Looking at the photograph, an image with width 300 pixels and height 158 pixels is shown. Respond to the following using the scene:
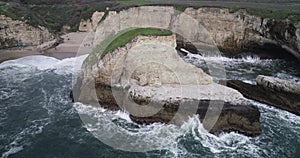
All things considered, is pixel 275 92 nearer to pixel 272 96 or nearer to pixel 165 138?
pixel 272 96

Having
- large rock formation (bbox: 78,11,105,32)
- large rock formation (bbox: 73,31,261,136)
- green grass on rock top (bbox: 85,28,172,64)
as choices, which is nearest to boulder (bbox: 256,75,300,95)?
large rock formation (bbox: 73,31,261,136)

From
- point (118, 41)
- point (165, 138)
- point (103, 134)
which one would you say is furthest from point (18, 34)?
point (165, 138)

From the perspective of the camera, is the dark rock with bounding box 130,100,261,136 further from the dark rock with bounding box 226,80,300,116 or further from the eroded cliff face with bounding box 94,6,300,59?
the eroded cliff face with bounding box 94,6,300,59

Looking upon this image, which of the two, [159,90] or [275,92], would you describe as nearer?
[159,90]

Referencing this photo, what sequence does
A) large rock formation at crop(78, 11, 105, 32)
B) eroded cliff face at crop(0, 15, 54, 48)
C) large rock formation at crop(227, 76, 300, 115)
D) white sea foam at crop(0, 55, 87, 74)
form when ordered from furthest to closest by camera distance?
large rock formation at crop(78, 11, 105, 32), eroded cliff face at crop(0, 15, 54, 48), white sea foam at crop(0, 55, 87, 74), large rock formation at crop(227, 76, 300, 115)

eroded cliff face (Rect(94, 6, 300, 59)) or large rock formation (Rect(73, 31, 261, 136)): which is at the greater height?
eroded cliff face (Rect(94, 6, 300, 59))

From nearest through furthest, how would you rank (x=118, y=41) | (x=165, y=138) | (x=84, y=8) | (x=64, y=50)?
(x=165, y=138) < (x=118, y=41) < (x=64, y=50) < (x=84, y=8)

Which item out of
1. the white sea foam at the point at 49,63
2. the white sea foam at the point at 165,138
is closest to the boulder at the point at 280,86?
the white sea foam at the point at 165,138

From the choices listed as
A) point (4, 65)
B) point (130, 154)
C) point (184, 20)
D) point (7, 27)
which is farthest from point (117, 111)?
point (7, 27)
